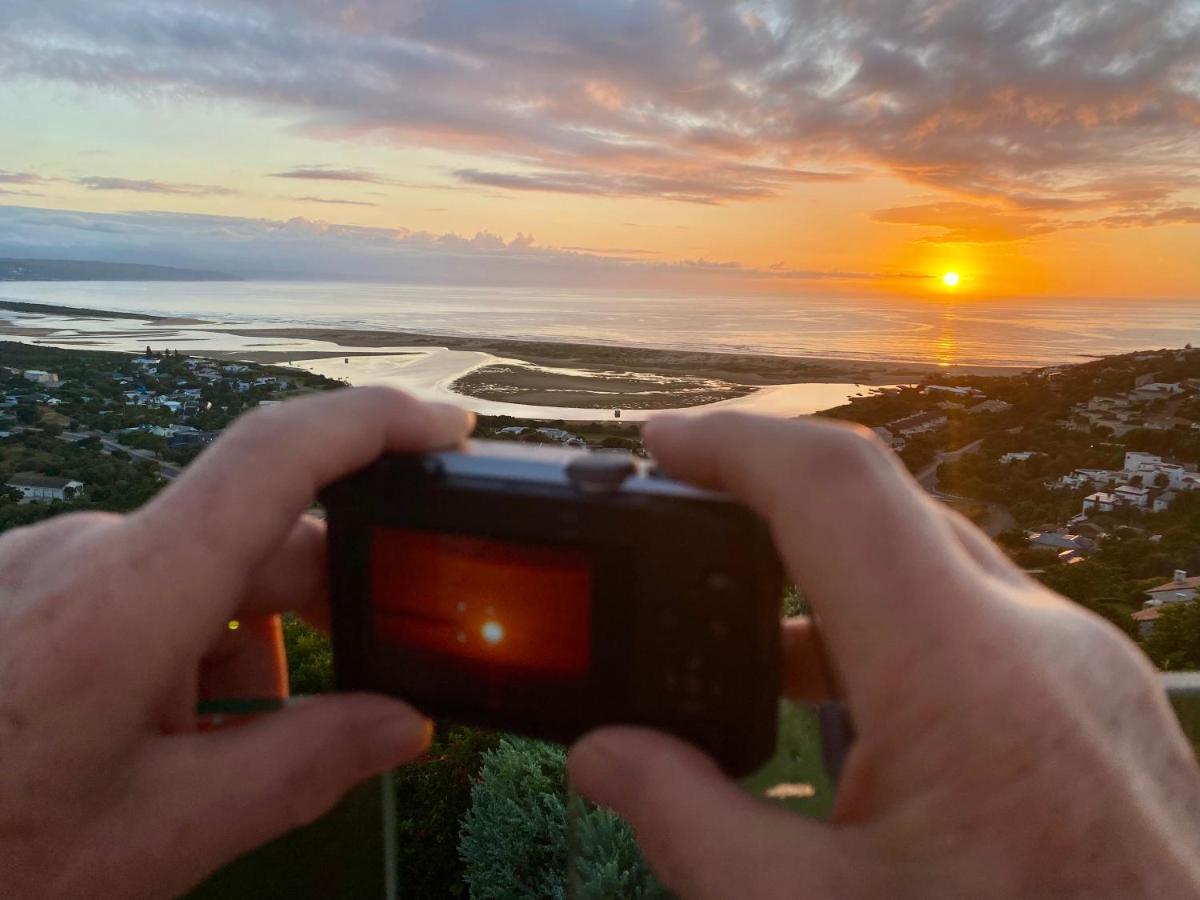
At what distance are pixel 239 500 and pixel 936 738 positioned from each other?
0.58m

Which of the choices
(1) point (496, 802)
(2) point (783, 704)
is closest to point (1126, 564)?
(1) point (496, 802)

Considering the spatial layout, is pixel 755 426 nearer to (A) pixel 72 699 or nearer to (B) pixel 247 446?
(B) pixel 247 446

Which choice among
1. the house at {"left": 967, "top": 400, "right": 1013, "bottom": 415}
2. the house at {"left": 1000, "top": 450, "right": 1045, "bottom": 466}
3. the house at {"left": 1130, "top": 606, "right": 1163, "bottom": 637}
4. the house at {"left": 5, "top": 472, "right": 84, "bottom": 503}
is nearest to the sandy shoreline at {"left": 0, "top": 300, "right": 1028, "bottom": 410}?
the house at {"left": 967, "top": 400, "right": 1013, "bottom": 415}

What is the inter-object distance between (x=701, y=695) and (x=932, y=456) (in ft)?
7.34

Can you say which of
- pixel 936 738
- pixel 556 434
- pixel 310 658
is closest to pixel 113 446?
pixel 310 658

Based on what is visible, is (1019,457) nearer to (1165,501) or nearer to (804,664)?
(1165,501)

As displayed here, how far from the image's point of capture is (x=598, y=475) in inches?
30.8

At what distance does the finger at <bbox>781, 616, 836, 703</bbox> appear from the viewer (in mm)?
792

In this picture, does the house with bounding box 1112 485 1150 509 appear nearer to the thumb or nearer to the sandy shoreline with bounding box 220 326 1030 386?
the sandy shoreline with bounding box 220 326 1030 386

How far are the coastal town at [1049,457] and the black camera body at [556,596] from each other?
70.4 inches

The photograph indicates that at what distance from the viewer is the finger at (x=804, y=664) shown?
79 cm

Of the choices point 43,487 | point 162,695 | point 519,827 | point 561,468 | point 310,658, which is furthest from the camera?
point 43,487

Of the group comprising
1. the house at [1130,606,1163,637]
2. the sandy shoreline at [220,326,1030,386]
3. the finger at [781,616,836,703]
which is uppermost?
the sandy shoreline at [220,326,1030,386]

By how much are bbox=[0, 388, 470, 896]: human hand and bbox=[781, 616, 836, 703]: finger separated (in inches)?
15.0
